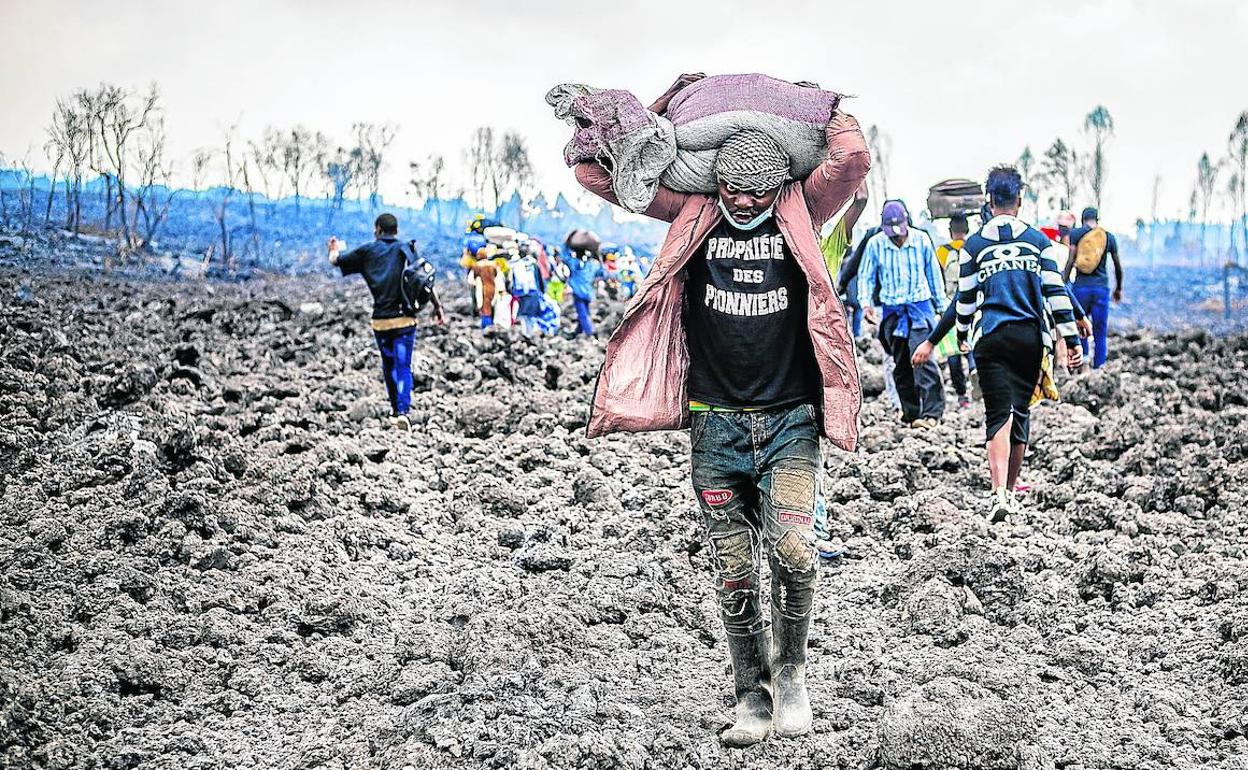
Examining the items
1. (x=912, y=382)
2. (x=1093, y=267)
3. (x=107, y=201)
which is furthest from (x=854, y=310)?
(x=107, y=201)

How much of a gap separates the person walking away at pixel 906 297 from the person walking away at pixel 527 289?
6796mm

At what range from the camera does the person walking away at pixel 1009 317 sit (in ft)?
18.9

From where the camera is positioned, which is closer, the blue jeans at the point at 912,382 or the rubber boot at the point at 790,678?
the rubber boot at the point at 790,678

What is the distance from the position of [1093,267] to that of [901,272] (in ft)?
10.6

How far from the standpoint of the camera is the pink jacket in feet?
10.9

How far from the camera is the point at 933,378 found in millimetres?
8234

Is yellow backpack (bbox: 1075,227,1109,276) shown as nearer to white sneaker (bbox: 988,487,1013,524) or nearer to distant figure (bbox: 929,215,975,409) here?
distant figure (bbox: 929,215,975,409)

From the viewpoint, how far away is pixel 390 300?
8.31 metres

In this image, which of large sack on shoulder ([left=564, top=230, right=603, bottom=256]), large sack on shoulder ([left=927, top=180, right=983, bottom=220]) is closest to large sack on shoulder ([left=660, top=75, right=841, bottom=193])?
large sack on shoulder ([left=927, top=180, right=983, bottom=220])

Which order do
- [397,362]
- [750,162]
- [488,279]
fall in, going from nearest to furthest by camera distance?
[750,162] → [397,362] → [488,279]

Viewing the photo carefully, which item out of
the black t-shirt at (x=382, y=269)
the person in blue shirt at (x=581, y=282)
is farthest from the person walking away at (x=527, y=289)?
the black t-shirt at (x=382, y=269)

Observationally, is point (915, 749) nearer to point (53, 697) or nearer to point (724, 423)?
point (724, 423)

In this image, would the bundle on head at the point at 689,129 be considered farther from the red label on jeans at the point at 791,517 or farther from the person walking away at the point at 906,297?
the person walking away at the point at 906,297

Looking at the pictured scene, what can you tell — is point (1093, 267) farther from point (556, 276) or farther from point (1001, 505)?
point (556, 276)
